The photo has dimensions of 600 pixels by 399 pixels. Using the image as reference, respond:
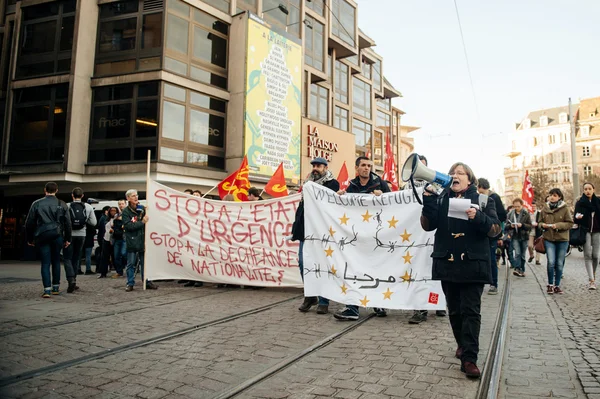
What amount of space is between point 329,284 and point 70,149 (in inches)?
719

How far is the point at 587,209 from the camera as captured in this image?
9.20 meters

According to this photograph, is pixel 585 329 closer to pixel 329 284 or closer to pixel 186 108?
pixel 329 284

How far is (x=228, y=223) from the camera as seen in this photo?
9.63 metres

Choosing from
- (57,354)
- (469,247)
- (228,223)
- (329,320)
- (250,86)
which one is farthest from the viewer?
(250,86)

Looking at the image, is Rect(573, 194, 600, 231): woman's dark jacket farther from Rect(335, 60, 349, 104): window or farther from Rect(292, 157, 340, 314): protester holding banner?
Rect(335, 60, 349, 104): window

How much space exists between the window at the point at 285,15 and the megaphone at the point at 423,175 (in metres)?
24.9

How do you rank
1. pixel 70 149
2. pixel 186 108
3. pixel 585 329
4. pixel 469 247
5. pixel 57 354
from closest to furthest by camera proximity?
pixel 469 247 < pixel 57 354 < pixel 585 329 < pixel 70 149 < pixel 186 108

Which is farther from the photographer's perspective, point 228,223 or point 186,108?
point 186,108

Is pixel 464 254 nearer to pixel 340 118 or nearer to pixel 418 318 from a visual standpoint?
pixel 418 318

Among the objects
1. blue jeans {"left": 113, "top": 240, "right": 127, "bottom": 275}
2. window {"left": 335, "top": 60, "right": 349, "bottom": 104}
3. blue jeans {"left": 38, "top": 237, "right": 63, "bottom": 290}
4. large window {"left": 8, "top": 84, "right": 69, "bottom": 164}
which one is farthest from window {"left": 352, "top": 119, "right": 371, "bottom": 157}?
blue jeans {"left": 38, "top": 237, "right": 63, "bottom": 290}

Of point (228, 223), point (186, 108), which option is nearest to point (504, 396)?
point (228, 223)

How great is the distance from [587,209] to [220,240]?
7609 millimetres

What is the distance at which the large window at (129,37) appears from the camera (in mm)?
21422

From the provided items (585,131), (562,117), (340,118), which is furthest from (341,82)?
(562,117)
